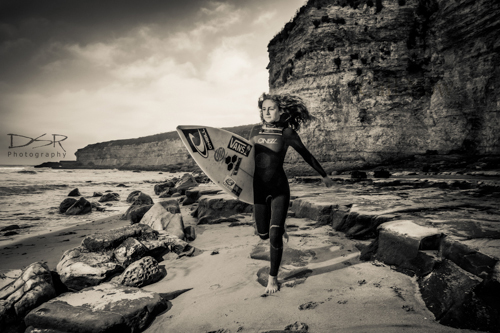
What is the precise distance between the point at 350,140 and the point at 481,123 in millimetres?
6564

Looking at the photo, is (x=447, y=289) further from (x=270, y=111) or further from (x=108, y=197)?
(x=108, y=197)

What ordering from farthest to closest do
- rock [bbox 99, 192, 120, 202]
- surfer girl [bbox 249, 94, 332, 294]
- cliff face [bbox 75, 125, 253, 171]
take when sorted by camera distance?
cliff face [bbox 75, 125, 253, 171]
rock [bbox 99, 192, 120, 202]
surfer girl [bbox 249, 94, 332, 294]

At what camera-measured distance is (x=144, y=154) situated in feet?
199

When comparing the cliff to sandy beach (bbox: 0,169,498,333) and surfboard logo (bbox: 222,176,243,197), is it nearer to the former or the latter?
sandy beach (bbox: 0,169,498,333)

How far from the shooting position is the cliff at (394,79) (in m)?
13.0

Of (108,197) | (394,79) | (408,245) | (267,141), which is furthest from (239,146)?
(394,79)

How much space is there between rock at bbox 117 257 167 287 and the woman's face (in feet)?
7.06

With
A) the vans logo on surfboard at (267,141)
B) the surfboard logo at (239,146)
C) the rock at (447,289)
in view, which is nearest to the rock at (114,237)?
the surfboard logo at (239,146)

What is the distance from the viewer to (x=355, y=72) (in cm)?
1563

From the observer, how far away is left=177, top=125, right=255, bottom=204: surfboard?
297cm

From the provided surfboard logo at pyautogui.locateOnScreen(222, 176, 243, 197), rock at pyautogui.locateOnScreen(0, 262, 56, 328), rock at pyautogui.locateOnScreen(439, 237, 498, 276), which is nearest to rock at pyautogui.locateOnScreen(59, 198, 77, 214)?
rock at pyautogui.locateOnScreen(0, 262, 56, 328)

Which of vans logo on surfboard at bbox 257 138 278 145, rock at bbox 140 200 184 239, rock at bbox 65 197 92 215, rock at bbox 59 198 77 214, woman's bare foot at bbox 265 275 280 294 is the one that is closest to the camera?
woman's bare foot at bbox 265 275 280 294

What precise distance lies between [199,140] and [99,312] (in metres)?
2.00

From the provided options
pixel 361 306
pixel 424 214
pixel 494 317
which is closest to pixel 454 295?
pixel 494 317
